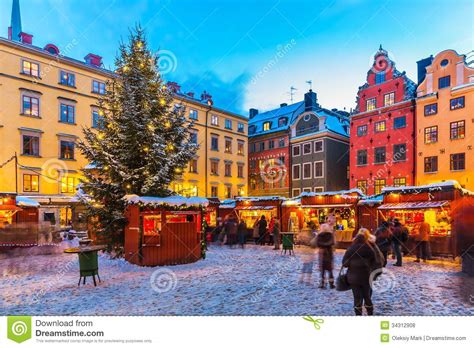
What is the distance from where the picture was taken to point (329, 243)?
791 cm

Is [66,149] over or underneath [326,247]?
over

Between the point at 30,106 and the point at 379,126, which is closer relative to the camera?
the point at 30,106

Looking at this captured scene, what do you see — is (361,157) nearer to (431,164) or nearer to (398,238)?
(431,164)

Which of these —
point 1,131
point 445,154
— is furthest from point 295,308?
point 1,131

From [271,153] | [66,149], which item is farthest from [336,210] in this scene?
[66,149]

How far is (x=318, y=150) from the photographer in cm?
3047

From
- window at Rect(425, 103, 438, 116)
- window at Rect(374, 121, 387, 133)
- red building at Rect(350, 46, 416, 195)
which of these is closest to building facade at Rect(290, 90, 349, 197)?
red building at Rect(350, 46, 416, 195)

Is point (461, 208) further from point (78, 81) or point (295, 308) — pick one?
point (78, 81)

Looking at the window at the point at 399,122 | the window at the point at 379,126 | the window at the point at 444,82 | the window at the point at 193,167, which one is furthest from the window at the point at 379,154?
the window at the point at 193,167

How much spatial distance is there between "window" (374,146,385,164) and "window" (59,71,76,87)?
2443 cm

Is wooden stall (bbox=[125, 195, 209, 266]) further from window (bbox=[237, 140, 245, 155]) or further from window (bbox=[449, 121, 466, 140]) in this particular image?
window (bbox=[237, 140, 245, 155])

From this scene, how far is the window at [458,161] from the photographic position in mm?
19984

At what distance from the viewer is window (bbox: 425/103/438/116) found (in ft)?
71.3

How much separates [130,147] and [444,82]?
20.5 m
